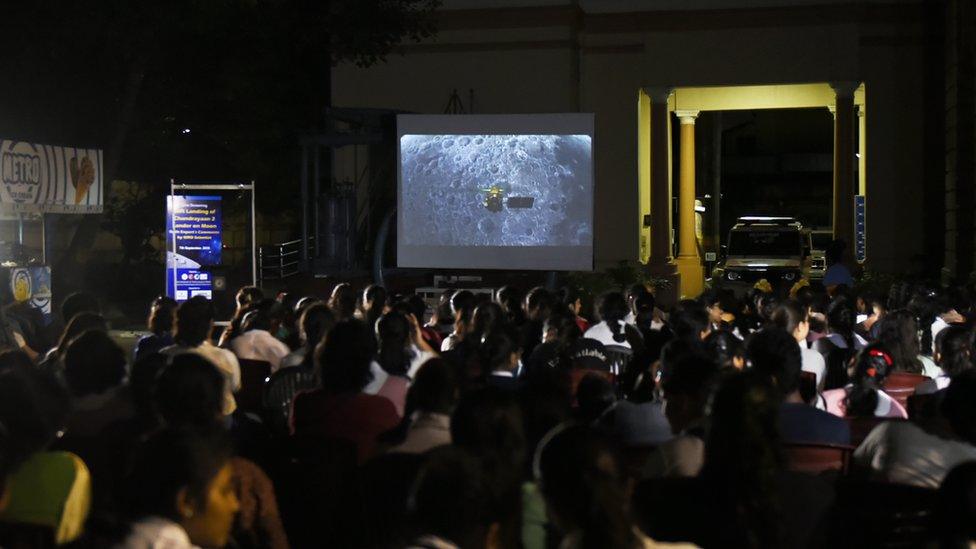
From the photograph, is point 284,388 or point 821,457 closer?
point 821,457

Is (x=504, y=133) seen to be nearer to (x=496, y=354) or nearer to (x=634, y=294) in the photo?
(x=634, y=294)

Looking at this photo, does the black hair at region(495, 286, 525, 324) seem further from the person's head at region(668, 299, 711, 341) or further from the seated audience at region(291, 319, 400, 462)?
the seated audience at region(291, 319, 400, 462)

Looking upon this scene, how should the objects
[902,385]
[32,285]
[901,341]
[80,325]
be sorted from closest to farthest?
[902,385] < [901,341] < [80,325] < [32,285]

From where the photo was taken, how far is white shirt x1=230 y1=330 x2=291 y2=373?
8.82 m

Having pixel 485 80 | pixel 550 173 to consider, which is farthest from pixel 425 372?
pixel 485 80

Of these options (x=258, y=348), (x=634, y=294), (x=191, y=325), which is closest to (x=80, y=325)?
(x=191, y=325)

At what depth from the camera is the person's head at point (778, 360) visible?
5934 millimetres

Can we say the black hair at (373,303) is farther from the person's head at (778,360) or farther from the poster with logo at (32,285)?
the poster with logo at (32,285)

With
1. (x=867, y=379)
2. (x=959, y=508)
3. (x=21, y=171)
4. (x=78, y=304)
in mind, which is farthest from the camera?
(x=21, y=171)

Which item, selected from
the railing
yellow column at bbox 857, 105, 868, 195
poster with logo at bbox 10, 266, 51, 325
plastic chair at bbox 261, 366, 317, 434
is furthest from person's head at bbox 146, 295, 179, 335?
yellow column at bbox 857, 105, 868, 195

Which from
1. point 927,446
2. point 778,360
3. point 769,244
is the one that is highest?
point 769,244

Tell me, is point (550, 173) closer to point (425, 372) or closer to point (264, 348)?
point (264, 348)

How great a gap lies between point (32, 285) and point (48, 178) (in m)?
1.68

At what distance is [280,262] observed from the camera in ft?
89.6
